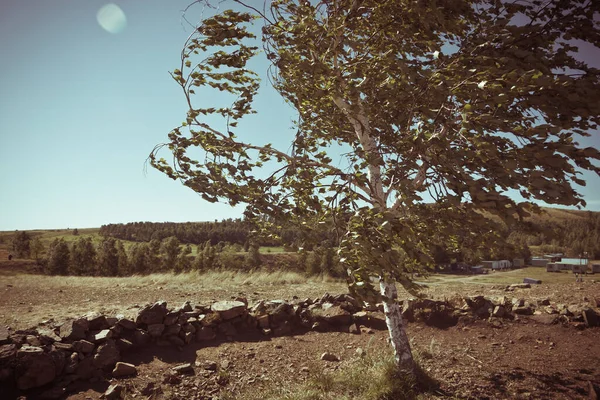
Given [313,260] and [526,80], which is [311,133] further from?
[313,260]

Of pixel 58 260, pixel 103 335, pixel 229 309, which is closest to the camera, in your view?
pixel 103 335

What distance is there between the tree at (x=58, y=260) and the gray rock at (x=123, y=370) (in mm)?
75834

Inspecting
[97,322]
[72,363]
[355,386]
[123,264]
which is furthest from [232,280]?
[123,264]

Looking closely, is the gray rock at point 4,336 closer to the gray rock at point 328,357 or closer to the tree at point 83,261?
the gray rock at point 328,357

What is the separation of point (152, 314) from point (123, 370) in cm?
200

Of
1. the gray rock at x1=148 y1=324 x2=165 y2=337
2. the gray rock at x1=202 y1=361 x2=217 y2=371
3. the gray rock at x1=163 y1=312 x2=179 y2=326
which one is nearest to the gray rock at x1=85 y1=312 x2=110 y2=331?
the gray rock at x1=148 y1=324 x2=165 y2=337

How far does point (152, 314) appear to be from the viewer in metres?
8.21

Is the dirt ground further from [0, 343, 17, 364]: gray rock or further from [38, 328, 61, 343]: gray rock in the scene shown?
[0, 343, 17, 364]: gray rock

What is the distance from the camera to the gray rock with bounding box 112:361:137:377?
6266 mm

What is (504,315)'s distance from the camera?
28.5 feet

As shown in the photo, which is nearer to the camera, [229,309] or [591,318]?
[591,318]

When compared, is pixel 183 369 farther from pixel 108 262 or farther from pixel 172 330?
pixel 108 262

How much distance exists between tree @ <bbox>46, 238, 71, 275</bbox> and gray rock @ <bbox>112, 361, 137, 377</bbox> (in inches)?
2986

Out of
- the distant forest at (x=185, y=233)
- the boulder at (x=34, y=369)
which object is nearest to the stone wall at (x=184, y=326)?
the boulder at (x=34, y=369)
